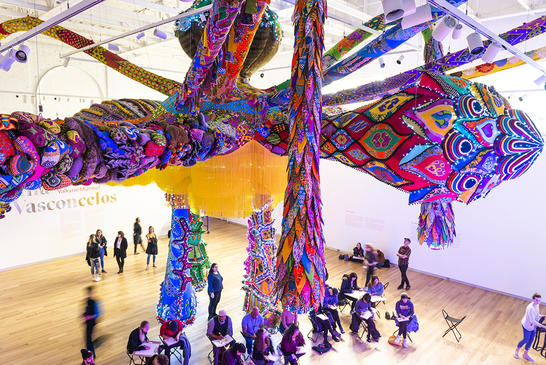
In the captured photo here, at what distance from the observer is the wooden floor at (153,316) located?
609 centimetres

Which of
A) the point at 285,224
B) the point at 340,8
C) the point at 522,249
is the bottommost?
the point at 522,249

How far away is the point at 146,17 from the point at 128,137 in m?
8.26

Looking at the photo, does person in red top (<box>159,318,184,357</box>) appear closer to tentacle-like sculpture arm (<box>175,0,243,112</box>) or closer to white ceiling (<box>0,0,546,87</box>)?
tentacle-like sculpture arm (<box>175,0,243,112</box>)

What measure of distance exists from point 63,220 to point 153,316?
4943 millimetres

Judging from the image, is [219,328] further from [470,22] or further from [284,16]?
[284,16]

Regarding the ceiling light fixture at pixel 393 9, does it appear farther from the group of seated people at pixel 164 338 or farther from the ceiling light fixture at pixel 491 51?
the group of seated people at pixel 164 338

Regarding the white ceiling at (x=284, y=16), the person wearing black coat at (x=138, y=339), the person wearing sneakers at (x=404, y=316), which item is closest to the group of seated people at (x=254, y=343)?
the person wearing black coat at (x=138, y=339)

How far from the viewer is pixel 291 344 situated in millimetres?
5469

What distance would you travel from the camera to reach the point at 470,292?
8734 mm

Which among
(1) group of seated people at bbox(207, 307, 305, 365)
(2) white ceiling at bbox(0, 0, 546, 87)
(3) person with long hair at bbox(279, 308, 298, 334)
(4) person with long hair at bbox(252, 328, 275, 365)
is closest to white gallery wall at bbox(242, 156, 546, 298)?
(2) white ceiling at bbox(0, 0, 546, 87)

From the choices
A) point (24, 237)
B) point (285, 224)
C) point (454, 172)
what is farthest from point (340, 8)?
point (24, 237)

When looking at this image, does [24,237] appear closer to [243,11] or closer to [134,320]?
[134,320]

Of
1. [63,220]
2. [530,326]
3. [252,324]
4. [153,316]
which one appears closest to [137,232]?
[63,220]

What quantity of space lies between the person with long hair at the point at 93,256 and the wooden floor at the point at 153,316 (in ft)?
0.66
